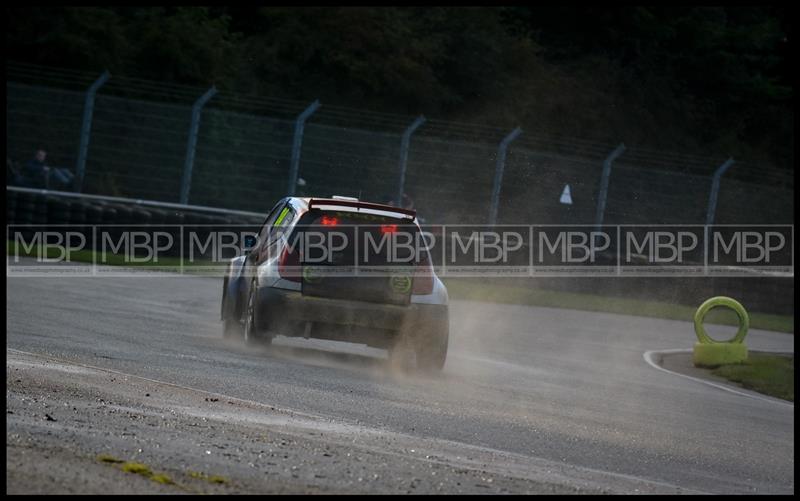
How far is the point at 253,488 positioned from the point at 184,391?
376 cm

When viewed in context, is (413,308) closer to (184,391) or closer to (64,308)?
(184,391)

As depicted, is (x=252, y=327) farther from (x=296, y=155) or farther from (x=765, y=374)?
(x=296, y=155)

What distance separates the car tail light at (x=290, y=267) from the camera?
1281 cm

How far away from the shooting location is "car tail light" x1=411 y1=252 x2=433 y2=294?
12945 mm

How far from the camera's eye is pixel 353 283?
12.8 m

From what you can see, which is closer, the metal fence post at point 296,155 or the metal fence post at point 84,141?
the metal fence post at point 296,155

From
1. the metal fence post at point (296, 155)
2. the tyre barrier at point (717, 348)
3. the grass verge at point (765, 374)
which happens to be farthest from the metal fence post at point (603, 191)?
the tyre barrier at point (717, 348)

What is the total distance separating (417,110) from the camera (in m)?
48.4

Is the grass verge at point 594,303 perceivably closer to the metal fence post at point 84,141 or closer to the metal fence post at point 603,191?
the metal fence post at point 603,191

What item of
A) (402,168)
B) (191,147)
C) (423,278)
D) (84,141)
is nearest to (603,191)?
(402,168)

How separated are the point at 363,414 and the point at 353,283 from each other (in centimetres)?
333

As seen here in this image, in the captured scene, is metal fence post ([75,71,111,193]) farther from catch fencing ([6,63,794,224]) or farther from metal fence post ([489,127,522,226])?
metal fence post ([489,127,522,226])

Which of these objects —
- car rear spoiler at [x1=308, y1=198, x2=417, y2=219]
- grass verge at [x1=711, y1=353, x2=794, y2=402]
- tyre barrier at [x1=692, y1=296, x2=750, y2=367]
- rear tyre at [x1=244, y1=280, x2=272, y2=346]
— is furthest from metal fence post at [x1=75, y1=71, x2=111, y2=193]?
car rear spoiler at [x1=308, y1=198, x2=417, y2=219]

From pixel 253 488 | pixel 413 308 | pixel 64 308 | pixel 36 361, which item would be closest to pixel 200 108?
pixel 64 308
